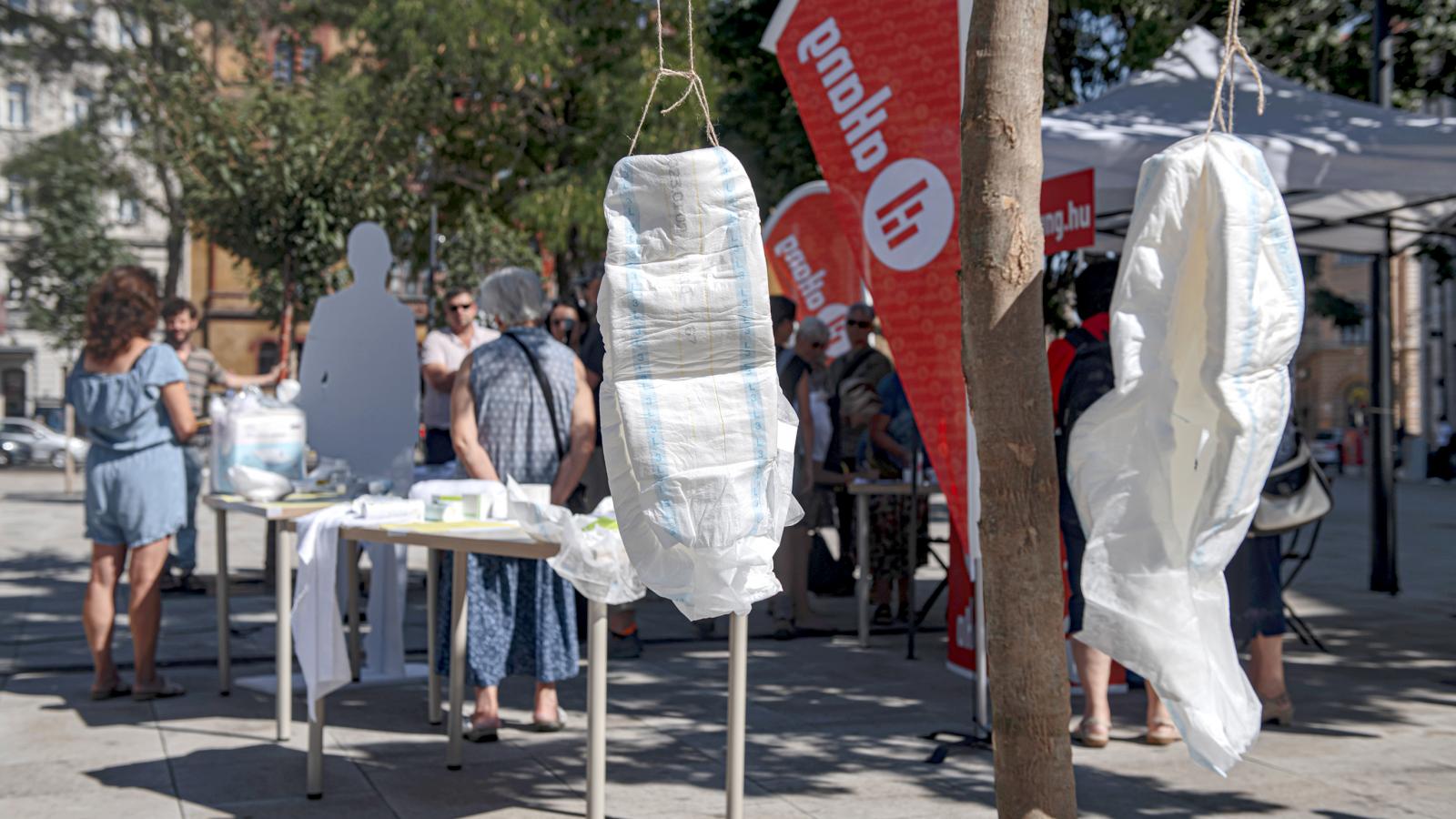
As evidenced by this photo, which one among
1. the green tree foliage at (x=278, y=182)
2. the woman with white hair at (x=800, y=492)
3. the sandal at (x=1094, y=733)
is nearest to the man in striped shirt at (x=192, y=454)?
the green tree foliage at (x=278, y=182)

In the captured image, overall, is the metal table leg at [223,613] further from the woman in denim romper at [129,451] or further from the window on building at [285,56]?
the window on building at [285,56]

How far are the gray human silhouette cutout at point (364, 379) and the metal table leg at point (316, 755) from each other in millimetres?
2078

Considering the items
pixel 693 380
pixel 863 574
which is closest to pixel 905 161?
pixel 693 380

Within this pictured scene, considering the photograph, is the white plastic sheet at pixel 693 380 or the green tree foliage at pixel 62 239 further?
the green tree foliage at pixel 62 239

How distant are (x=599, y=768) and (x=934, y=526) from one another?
13.6m

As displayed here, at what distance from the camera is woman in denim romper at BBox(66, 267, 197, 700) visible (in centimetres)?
624

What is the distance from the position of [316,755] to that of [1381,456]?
8.45 m

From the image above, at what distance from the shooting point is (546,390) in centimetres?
582

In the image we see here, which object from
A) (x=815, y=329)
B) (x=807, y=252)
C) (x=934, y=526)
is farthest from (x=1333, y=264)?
(x=815, y=329)

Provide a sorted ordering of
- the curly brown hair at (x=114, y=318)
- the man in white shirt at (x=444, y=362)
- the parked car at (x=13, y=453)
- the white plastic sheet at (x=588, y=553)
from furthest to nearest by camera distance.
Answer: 1. the parked car at (x=13, y=453)
2. the man in white shirt at (x=444, y=362)
3. the curly brown hair at (x=114, y=318)
4. the white plastic sheet at (x=588, y=553)

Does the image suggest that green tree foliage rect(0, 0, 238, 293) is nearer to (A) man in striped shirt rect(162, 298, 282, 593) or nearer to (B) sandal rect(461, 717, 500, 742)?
(A) man in striped shirt rect(162, 298, 282, 593)

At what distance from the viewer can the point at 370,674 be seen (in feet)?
22.7

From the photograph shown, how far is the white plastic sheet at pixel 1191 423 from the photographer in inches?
123

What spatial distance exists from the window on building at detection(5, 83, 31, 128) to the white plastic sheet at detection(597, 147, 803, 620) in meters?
60.4
